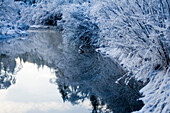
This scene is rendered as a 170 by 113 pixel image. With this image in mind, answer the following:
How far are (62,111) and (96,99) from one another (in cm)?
74

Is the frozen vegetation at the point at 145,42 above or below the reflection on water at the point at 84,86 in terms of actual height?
above

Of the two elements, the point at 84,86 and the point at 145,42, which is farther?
the point at 84,86

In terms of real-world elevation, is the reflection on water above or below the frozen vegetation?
below

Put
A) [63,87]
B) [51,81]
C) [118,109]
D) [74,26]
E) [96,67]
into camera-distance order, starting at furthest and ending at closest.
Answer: [74,26], [96,67], [51,81], [63,87], [118,109]

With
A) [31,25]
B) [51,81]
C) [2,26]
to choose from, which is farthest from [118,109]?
[31,25]

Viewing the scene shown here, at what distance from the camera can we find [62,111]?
3588 millimetres

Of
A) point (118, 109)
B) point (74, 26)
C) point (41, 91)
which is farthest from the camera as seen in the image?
point (74, 26)

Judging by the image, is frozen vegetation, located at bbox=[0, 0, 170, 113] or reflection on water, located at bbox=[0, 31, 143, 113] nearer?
frozen vegetation, located at bbox=[0, 0, 170, 113]

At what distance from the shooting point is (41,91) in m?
4.71

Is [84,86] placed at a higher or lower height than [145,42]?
lower

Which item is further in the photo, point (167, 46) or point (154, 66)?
point (154, 66)

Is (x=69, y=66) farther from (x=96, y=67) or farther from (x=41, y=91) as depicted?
(x=41, y=91)

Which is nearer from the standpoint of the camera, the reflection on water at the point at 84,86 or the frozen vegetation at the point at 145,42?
the frozen vegetation at the point at 145,42

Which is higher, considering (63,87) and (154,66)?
(154,66)
